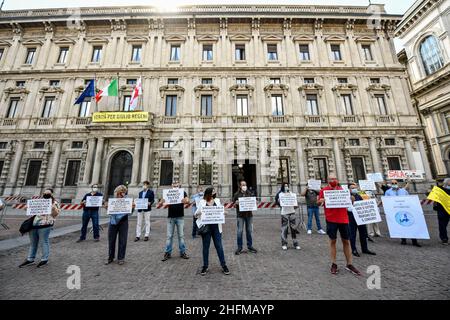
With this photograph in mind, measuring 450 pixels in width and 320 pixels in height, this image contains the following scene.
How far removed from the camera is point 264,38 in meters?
20.2

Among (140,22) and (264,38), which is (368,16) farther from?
(140,22)

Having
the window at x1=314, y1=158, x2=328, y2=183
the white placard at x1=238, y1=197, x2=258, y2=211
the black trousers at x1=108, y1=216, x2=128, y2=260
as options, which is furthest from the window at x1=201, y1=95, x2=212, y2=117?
the black trousers at x1=108, y1=216, x2=128, y2=260

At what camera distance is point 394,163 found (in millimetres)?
17453

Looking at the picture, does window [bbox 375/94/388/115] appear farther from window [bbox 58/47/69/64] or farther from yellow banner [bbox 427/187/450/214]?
window [bbox 58/47/69/64]

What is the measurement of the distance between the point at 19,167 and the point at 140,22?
60.3 feet

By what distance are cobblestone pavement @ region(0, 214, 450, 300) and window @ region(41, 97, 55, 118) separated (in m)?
18.2

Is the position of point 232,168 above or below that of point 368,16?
below

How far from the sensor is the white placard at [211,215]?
4.10 meters

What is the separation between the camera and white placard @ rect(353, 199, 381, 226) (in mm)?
5000

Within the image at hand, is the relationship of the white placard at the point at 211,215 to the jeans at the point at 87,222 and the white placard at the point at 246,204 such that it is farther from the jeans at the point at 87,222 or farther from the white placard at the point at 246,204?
the jeans at the point at 87,222

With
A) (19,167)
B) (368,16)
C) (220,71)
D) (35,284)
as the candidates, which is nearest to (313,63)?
(368,16)

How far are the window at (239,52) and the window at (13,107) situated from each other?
22367 mm

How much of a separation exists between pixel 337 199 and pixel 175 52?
858 inches

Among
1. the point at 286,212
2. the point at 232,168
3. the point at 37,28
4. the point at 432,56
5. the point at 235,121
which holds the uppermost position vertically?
the point at 37,28
